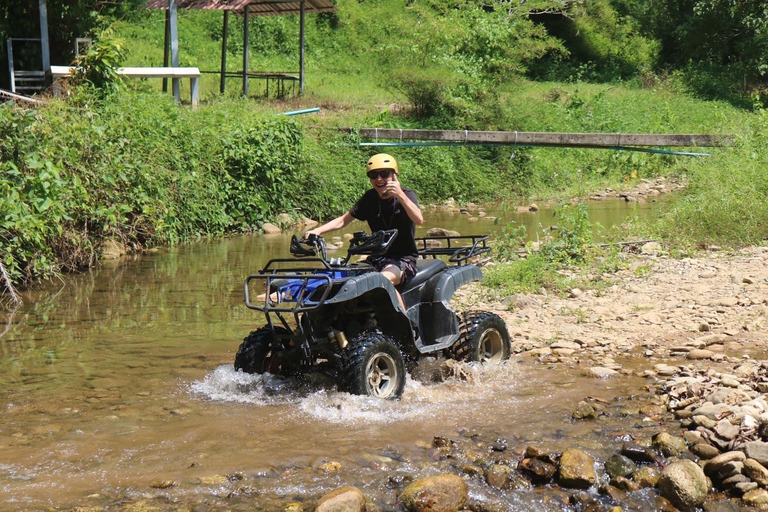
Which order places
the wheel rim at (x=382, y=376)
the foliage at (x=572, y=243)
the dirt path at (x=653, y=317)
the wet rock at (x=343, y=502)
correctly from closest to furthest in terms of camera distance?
the wet rock at (x=343, y=502) → the wheel rim at (x=382, y=376) → the dirt path at (x=653, y=317) → the foliage at (x=572, y=243)

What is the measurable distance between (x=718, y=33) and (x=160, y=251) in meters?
28.1

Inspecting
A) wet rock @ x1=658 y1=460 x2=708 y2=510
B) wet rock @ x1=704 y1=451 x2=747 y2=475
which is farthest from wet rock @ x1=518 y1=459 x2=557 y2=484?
wet rock @ x1=704 y1=451 x2=747 y2=475

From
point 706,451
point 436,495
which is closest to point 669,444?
point 706,451

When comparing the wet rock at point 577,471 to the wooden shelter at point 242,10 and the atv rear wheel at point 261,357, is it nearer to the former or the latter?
the atv rear wheel at point 261,357

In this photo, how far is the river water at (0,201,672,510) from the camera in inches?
214

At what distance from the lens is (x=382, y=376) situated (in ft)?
22.5

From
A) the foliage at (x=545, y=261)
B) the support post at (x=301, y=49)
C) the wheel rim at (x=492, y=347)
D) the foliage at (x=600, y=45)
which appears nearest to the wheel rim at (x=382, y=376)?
the wheel rim at (x=492, y=347)

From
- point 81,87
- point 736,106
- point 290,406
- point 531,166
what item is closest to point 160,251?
point 81,87

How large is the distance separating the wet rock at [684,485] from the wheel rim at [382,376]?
7.20ft

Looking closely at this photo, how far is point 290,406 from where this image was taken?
272 inches

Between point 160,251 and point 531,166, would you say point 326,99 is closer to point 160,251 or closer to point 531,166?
point 531,166

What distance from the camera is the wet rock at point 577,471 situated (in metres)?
5.41

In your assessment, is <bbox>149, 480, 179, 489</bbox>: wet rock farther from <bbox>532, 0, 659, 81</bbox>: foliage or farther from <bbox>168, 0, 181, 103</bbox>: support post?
<bbox>532, 0, 659, 81</bbox>: foliage

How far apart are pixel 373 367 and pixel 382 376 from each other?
191mm
